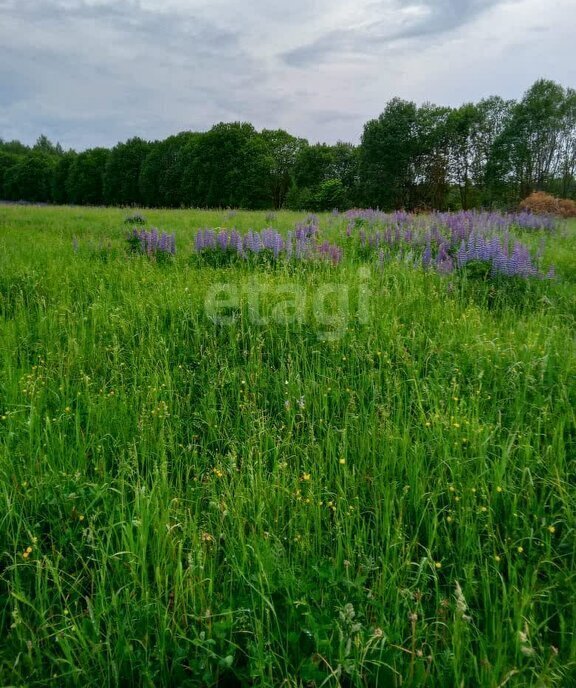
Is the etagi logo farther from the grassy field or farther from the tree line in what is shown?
the tree line

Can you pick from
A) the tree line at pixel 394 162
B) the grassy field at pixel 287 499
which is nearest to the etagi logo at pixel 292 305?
the grassy field at pixel 287 499

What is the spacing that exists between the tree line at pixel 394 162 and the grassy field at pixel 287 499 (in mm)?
16039

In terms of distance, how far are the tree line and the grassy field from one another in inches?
631

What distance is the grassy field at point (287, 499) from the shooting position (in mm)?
1523

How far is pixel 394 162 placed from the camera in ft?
107

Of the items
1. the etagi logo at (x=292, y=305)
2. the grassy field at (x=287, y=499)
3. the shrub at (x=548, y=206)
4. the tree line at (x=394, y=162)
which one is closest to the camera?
the grassy field at (x=287, y=499)

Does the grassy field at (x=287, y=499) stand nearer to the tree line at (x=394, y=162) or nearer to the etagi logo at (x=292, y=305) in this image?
the etagi logo at (x=292, y=305)

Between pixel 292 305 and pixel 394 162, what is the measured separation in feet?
105

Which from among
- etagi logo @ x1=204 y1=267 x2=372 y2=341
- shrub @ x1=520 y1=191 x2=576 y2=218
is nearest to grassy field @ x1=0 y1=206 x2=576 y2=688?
etagi logo @ x1=204 y1=267 x2=372 y2=341

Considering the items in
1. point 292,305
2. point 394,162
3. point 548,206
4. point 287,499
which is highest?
point 394,162

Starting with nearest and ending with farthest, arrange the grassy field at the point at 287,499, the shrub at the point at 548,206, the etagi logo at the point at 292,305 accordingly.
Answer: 1. the grassy field at the point at 287,499
2. the etagi logo at the point at 292,305
3. the shrub at the point at 548,206

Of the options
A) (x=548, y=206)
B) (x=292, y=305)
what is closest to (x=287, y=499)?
(x=292, y=305)

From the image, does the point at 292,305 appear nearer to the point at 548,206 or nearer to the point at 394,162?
the point at 548,206

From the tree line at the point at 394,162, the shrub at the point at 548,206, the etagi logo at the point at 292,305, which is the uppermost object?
the tree line at the point at 394,162
